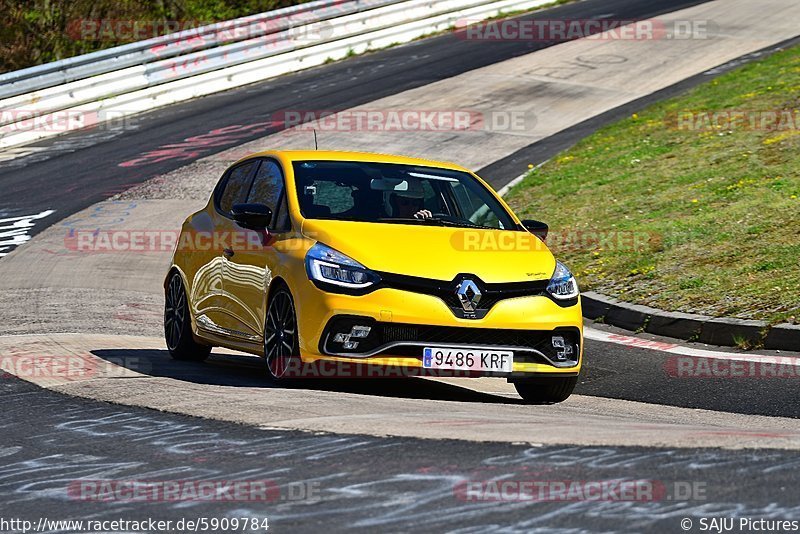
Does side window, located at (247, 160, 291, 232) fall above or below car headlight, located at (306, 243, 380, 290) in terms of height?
above

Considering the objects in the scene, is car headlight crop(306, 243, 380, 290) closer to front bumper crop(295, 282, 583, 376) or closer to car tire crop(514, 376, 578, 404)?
front bumper crop(295, 282, 583, 376)

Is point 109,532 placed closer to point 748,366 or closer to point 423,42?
point 748,366

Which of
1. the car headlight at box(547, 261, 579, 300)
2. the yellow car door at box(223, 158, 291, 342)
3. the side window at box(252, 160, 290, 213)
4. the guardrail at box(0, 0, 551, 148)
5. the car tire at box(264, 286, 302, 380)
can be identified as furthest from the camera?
the guardrail at box(0, 0, 551, 148)

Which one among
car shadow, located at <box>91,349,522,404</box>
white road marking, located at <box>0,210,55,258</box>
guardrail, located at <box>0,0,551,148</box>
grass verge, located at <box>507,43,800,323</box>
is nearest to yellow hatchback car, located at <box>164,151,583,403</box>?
car shadow, located at <box>91,349,522,404</box>

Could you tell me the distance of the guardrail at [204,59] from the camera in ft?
81.6

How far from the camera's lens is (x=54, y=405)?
26.9 ft

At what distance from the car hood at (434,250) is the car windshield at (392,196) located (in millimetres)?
213

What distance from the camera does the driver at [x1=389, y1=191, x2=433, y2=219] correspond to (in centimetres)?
951

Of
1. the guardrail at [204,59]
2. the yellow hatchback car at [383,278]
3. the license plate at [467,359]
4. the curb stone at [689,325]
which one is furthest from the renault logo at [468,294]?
the guardrail at [204,59]

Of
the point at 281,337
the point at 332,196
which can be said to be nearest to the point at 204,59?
the point at 332,196

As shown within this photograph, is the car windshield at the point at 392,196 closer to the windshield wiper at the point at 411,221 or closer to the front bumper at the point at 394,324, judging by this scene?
the windshield wiper at the point at 411,221

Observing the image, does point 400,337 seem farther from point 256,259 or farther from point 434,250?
point 256,259

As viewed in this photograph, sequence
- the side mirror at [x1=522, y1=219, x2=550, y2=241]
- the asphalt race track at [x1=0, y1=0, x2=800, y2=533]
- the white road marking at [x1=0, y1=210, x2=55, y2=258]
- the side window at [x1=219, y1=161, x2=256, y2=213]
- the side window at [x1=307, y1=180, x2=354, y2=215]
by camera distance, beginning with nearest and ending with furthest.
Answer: the asphalt race track at [x1=0, y1=0, x2=800, y2=533] < the side window at [x1=307, y1=180, x2=354, y2=215] < the side mirror at [x1=522, y1=219, x2=550, y2=241] < the side window at [x1=219, y1=161, x2=256, y2=213] < the white road marking at [x1=0, y1=210, x2=55, y2=258]

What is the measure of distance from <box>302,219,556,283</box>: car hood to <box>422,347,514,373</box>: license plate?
0.45m
